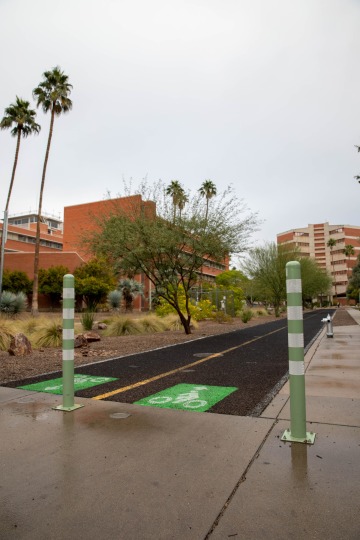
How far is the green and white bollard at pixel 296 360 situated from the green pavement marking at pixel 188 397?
50.3 inches

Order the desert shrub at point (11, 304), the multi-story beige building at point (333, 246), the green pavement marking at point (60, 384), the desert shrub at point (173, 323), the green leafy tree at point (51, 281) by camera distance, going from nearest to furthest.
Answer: the green pavement marking at point (60, 384) < the desert shrub at point (173, 323) < the desert shrub at point (11, 304) < the green leafy tree at point (51, 281) < the multi-story beige building at point (333, 246)

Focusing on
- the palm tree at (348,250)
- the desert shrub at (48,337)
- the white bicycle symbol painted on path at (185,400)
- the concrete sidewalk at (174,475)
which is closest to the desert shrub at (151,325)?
the desert shrub at (48,337)

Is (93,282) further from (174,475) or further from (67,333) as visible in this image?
(174,475)

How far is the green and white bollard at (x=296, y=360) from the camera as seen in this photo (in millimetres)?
3354

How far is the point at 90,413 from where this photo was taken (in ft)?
13.9

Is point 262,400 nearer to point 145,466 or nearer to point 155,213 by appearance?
point 145,466

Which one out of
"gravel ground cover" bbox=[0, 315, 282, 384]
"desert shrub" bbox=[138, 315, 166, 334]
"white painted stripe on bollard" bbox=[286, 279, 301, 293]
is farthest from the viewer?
"desert shrub" bbox=[138, 315, 166, 334]

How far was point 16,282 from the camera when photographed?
47844 millimetres

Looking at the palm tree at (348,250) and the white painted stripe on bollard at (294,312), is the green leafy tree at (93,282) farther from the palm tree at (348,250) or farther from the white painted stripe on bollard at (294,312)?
the palm tree at (348,250)

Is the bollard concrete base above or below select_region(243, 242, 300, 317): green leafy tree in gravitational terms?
below

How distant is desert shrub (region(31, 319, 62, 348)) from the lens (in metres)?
11.6

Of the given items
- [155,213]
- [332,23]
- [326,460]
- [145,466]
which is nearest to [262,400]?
[326,460]

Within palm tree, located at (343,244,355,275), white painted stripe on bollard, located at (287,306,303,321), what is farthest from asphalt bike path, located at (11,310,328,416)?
palm tree, located at (343,244,355,275)

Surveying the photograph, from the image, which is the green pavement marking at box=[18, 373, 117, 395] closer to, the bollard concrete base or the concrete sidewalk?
the concrete sidewalk
